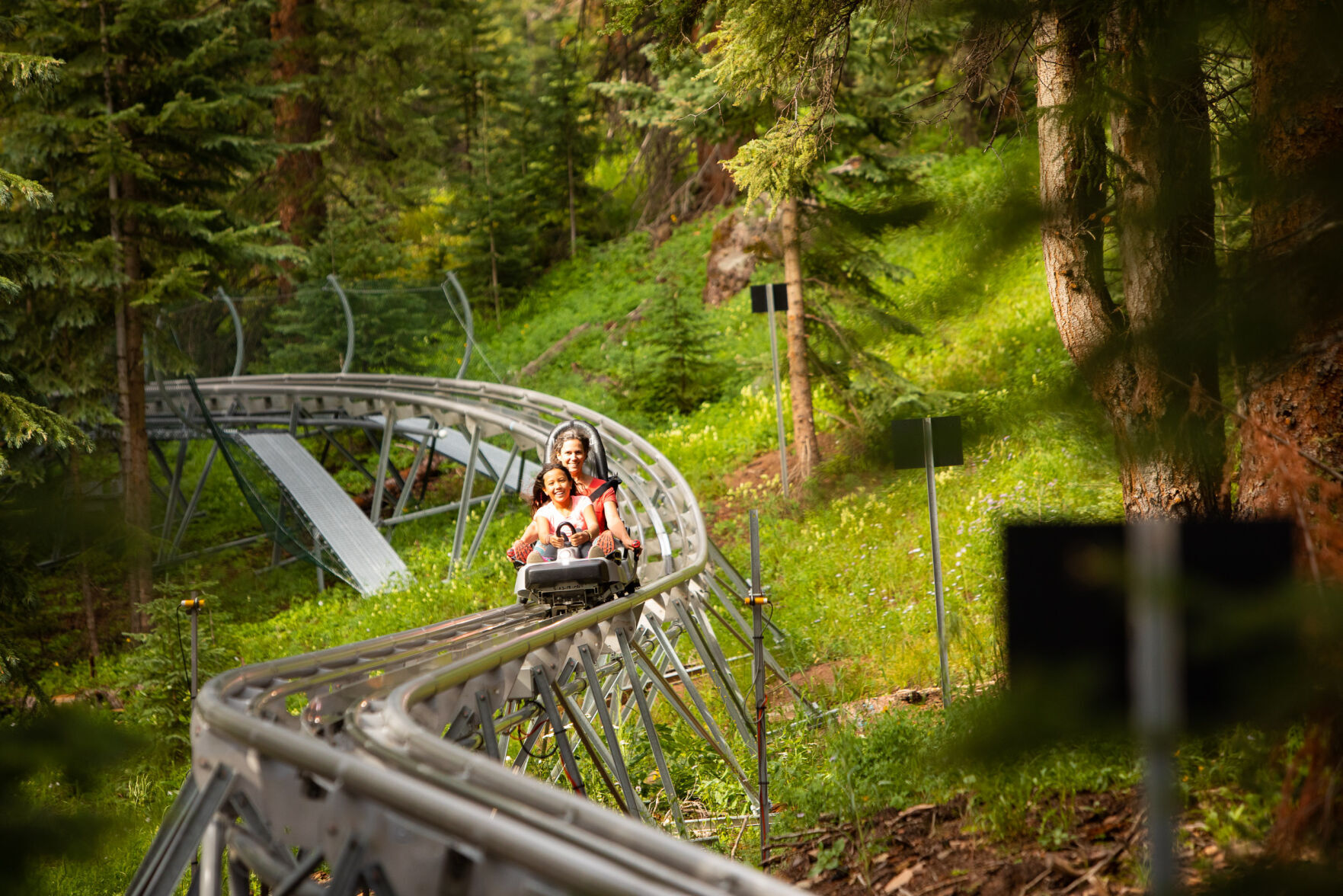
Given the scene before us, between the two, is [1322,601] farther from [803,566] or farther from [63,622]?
[63,622]

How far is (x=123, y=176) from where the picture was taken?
578 inches

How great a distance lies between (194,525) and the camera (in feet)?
74.7

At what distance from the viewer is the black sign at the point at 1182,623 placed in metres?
1.46

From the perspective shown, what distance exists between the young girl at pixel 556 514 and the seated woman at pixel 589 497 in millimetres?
78

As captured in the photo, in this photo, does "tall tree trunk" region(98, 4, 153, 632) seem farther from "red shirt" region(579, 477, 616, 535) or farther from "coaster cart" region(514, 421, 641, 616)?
"coaster cart" region(514, 421, 641, 616)

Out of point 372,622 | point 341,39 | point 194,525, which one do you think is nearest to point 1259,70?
point 372,622

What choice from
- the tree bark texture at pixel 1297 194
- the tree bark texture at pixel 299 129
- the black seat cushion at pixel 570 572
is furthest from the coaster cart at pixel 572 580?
the tree bark texture at pixel 299 129

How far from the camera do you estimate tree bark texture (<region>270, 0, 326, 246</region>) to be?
24891 mm

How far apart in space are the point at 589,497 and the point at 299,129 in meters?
21.1

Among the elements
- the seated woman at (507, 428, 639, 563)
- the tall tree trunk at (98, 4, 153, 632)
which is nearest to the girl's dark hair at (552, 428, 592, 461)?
the seated woman at (507, 428, 639, 563)

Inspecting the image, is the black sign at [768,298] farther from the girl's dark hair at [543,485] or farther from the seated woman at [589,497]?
the girl's dark hair at [543,485]

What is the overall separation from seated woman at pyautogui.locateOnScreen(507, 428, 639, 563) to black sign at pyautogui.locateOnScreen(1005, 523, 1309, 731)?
6.68m

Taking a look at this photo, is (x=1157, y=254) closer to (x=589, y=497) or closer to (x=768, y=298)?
(x=589, y=497)

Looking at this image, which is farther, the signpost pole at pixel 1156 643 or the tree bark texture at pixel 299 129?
the tree bark texture at pixel 299 129
